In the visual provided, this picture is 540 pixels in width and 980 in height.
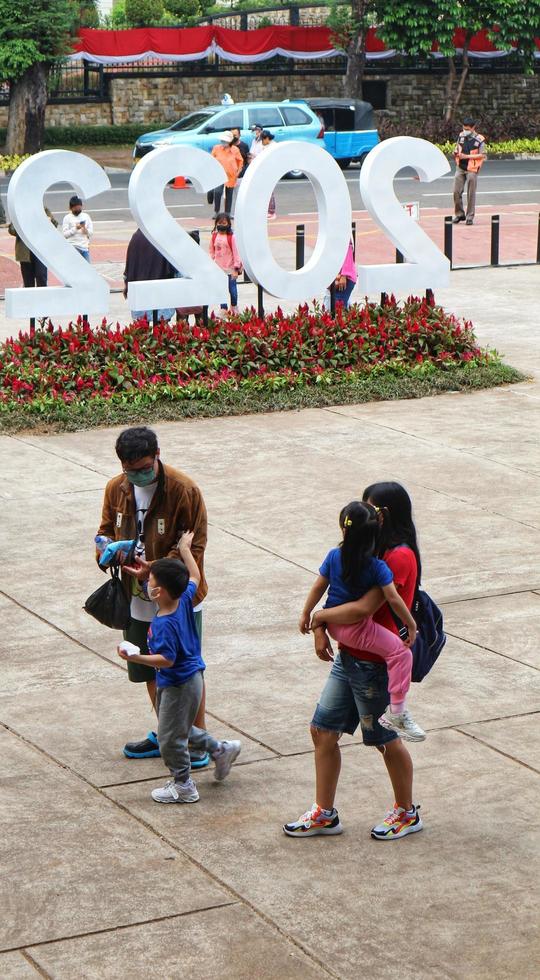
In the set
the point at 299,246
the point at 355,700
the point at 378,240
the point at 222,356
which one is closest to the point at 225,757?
the point at 355,700

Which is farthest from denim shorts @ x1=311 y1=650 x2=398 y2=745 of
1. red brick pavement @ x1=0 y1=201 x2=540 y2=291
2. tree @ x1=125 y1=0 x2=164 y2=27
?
tree @ x1=125 y1=0 x2=164 y2=27

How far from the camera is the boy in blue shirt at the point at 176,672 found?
248 inches

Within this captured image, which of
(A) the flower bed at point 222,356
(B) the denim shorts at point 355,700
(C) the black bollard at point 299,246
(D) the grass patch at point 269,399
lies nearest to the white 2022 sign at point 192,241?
(A) the flower bed at point 222,356

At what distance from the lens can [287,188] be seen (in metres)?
34.9

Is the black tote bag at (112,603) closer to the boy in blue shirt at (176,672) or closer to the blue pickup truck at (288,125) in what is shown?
the boy in blue shirt at (176,672)

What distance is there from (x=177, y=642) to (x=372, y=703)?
2.94 feet

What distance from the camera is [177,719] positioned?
6.42 metres

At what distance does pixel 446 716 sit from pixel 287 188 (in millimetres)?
28685

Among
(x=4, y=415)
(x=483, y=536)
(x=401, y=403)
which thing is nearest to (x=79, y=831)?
(x=483, y=536)

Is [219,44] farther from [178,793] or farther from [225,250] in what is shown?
[178,793]

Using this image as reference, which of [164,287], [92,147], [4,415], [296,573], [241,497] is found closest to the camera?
[296,573]

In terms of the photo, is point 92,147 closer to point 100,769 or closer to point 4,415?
point 4,415

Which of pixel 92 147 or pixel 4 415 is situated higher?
pixel 92 147

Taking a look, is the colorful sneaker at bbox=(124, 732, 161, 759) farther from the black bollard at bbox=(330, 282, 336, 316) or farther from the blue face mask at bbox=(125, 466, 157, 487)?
the black bollard at bbox=(330, 282, 336, 316)
